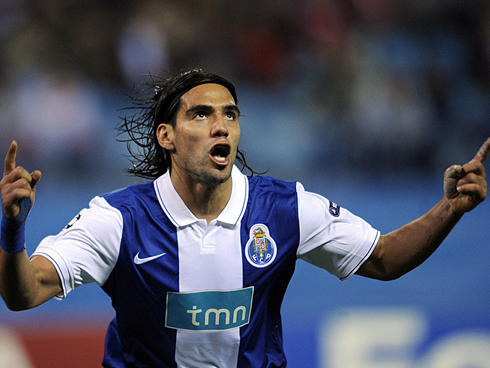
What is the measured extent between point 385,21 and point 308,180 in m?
2.99

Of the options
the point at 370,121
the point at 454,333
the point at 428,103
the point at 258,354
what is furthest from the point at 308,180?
the point at 258,354

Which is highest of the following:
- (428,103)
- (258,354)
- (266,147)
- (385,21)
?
(385,21)

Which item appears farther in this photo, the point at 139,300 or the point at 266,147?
the point at 266,147

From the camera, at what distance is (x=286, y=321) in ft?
16.6

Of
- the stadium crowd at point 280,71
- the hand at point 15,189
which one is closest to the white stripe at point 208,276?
the hand at point 15,189

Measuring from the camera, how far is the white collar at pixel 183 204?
127 inches

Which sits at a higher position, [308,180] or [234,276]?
[308,180]

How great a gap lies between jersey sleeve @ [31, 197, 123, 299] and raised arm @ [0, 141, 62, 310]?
0.49 ft

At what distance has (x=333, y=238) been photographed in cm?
329

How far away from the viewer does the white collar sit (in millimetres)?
3236

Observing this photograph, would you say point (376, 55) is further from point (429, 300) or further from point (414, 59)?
point (429, 300)

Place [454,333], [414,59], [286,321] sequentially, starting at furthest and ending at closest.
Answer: [414,59], [286,321], [454,333]

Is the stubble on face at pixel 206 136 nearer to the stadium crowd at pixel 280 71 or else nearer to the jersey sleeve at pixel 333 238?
the jersey sleeve at pixel 333 238

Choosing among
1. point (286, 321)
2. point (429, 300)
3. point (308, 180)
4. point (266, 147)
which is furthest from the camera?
point (266, 147)
